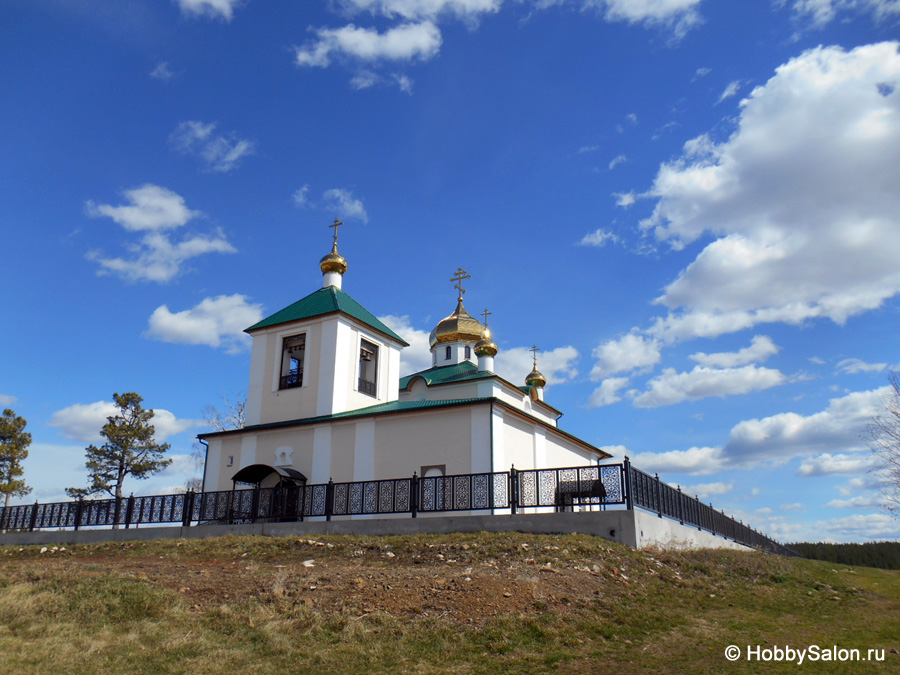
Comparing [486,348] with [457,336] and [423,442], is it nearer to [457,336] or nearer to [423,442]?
[457,336]

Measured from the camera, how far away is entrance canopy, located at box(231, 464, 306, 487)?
63.1 feet

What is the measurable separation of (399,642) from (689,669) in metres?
2.74

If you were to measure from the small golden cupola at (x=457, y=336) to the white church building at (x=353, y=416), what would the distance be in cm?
284

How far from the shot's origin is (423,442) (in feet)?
60.0

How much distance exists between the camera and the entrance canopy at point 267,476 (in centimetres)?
1922

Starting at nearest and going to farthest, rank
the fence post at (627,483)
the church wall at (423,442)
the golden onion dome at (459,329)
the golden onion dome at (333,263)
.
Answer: the fence post at (627,483), the church wall at (423,442), the golden onion dome at (333,263), the golden onion dome at (459,329)

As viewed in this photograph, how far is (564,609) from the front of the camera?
7.82m

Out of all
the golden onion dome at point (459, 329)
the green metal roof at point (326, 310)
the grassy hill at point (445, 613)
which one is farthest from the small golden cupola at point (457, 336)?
the grassy hill at point (445, 613)

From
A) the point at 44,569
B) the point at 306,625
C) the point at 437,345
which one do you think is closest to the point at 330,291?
the point at 437,345

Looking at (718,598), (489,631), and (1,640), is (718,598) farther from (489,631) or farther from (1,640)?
(1,640)

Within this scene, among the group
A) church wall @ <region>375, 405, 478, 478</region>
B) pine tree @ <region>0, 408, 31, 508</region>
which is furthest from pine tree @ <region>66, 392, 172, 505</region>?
church wall @ <region>375, 405, 478, 478</region>

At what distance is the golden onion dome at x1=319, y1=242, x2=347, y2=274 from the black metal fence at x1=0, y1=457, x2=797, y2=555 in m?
9.15

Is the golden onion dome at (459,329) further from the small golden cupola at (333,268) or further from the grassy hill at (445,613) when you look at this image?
the grassy hill at (445,613)

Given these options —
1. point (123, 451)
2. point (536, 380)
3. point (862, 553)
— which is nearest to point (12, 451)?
point (123, 451)
